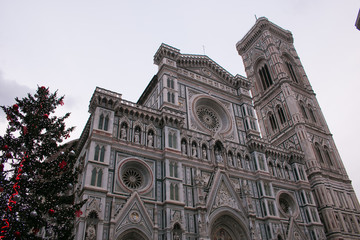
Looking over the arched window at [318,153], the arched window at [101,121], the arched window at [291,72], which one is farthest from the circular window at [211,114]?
the arched window at [291,72]

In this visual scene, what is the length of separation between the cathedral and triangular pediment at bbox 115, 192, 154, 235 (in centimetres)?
6

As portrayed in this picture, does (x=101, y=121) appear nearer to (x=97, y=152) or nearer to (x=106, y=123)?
(x=106, y=123)

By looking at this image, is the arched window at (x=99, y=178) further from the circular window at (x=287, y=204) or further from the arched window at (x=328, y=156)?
the arched window at (x=328, y=156)

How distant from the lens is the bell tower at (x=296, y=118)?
32.6 meters

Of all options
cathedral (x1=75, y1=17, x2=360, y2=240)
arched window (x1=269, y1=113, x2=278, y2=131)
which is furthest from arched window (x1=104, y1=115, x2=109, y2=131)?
arched window (x1=269, y1=113, x2=278, y2=131)

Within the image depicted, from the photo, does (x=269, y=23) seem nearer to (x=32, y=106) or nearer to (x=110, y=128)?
(x=110, y=128)

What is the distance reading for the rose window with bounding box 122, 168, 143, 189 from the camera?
2144cm

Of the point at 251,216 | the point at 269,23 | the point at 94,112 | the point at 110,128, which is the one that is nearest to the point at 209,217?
the point at 251,216

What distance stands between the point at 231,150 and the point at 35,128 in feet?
62.5

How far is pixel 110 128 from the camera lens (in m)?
22.1

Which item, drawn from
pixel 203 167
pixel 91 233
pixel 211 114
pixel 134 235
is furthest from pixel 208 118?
pixel 91 233

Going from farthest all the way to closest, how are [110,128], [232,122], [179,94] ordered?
[232,122]
[179,94]
[110,128]

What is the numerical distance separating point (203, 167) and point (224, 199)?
3122 millimetres

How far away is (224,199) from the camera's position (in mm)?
24578
